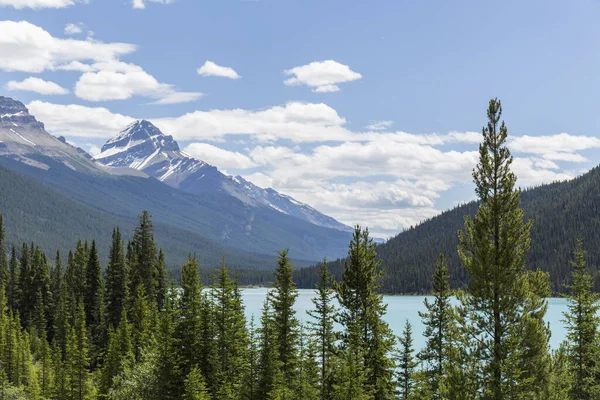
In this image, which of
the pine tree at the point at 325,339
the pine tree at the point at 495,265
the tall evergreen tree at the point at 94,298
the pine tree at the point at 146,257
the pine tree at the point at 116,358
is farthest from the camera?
the pine tree at the point at 146,257

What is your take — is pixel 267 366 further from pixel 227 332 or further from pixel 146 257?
pixel 146 257

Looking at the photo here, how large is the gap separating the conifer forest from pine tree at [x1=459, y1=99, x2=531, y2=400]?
0.16 feet

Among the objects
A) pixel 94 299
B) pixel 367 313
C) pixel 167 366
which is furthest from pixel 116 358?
pixel 367 313

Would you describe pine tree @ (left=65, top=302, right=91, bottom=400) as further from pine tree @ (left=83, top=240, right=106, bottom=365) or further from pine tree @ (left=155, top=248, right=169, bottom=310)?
pine tree @ (left=155, top=248, right=169, bottom=310)

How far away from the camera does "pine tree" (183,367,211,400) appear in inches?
1738

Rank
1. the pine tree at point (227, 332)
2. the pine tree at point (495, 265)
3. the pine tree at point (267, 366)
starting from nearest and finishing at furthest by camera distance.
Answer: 1. the pine tree at point (495, 265)
2. the pine tree at point (267, 366)
3. the pine tree at point (227, 332)

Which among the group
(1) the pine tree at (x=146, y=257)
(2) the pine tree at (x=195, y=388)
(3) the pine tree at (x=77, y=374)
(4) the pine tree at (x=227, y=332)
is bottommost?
(3) the pine tree at (x=77, y=374)

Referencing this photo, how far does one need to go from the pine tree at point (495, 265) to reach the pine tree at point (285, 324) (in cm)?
2130

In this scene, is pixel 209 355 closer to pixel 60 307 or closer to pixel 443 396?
pixel 443 396

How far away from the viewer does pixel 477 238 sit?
93.0 feet

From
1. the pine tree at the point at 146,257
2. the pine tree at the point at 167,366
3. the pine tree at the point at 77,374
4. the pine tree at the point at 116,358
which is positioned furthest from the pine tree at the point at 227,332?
the pine tree at the point at 146,257

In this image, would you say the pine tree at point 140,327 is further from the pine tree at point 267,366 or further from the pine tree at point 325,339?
the pine tree at point 325,339

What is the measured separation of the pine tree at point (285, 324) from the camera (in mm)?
47469

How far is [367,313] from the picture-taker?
4162 centimetres
